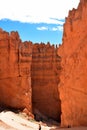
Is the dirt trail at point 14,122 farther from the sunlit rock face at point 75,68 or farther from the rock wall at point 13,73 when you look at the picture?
the sunlit rock face at point 75,68

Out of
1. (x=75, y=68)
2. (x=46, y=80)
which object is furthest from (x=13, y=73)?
(x=75, y=68)

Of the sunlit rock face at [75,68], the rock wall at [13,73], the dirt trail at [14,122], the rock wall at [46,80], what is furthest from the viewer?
the rock wall at [46,80]

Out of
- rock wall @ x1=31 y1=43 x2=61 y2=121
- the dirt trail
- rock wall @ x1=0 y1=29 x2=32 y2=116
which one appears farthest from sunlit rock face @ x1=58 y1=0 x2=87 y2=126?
rock wall @ x1=31 y1=43 x2=61 y2=121

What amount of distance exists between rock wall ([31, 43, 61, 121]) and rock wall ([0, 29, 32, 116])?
16.4 ft

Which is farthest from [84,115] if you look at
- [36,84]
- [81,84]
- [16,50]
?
[36,84]

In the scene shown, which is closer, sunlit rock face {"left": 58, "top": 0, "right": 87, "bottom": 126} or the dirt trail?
sunlit rock face {"left": 58, "top": 0, "right": 87, "bottom": 126}

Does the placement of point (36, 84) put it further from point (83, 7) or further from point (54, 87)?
point (83, 7)

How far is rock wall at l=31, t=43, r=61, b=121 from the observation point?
35344 mm

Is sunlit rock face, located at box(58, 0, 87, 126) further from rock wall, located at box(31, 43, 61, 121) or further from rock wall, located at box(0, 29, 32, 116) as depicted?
rock wall, located at box(31, 43, 61, 121)

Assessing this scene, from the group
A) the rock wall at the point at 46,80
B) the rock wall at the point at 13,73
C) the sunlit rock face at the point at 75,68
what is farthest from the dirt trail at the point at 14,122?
the sunlit rock face at the point at 75,68

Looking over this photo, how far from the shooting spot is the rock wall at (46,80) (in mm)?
35344

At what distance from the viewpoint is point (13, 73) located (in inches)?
1188

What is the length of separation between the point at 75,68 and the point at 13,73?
19623mm

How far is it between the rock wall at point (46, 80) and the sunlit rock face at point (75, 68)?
895 inches
